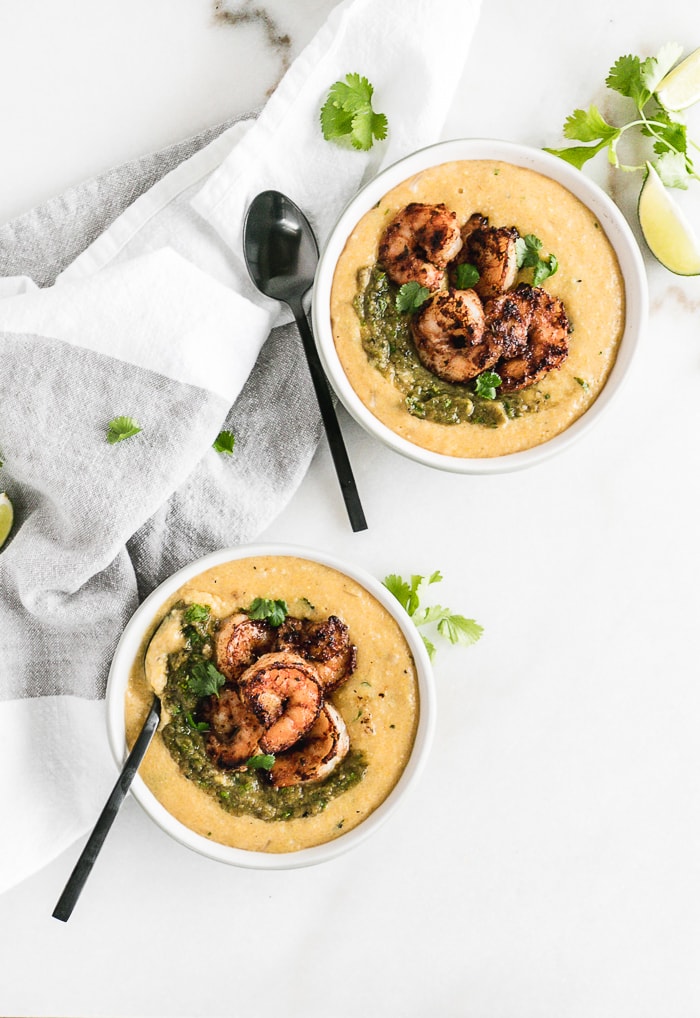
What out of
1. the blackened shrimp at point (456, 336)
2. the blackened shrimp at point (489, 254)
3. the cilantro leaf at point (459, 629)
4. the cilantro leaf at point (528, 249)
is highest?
the cilantro leaf at point (528, 249)

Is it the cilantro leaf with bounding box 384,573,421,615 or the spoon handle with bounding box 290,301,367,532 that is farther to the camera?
the cilantro leaf with bounding box 384,573,421,615

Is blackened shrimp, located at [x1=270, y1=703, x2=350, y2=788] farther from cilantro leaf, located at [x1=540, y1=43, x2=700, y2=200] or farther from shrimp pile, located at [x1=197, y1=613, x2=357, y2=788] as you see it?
cilantro leaf, located at [x1=540, y1=43, x2=700, y2=200]

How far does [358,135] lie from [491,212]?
1.62 ft

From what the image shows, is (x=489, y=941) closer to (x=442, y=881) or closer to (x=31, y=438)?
(x=442, y=881)

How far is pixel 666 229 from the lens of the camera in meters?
2.76

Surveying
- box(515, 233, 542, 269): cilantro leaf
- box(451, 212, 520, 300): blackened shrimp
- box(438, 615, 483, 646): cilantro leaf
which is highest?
box(515, 233, 542, 269): cilantro leaf

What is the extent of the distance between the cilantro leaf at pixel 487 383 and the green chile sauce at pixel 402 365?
2cm

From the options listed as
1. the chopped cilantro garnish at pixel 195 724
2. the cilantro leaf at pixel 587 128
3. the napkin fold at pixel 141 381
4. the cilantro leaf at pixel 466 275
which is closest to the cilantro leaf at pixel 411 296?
the cilantro leaf at pixel 466 275

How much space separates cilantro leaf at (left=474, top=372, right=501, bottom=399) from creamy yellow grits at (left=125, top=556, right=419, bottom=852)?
66 centimetres

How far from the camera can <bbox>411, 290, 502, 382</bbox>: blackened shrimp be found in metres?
2.46

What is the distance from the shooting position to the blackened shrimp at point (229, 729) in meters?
2.43

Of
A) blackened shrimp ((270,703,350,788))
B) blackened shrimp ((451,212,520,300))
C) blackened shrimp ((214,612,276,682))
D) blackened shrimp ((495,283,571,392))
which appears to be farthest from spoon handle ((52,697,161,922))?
blackened shrimp ((451,212,520,300))

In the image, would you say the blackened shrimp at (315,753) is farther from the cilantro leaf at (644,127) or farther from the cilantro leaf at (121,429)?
the cilantro leaf at (644,127)

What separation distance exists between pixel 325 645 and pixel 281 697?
21cm
